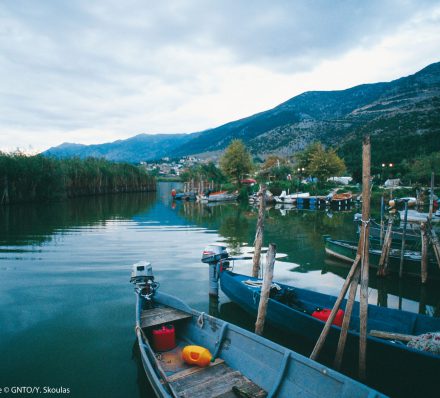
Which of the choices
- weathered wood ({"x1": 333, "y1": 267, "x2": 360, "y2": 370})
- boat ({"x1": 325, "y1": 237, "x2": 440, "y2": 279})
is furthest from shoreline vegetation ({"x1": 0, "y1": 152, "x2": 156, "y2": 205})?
weathered wood ({"x1": 333, "y1": 267, "x2": 360, "y2": 370})

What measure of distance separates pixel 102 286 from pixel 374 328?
10539 mm

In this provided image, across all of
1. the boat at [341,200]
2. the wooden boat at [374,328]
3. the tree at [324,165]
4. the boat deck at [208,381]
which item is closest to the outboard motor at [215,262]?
the wooden boat at [374,328]

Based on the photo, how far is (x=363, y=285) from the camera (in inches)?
274

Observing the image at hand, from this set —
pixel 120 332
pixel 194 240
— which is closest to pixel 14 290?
pixel 120 332

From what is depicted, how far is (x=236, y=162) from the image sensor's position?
64.1 metres

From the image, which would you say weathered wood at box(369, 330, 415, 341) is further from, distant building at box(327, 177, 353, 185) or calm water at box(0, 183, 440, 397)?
distant building at box(327, 177, 353, 185)

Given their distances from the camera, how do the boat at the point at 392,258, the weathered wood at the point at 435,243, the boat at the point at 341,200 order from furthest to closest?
the boat at the point at 341,200 → the boat at the point at 392,258 → the weathered wood at the point at 435,243

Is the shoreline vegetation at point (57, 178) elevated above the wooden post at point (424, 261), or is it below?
above

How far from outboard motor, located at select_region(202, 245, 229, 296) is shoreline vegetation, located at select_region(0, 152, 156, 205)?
121 feet

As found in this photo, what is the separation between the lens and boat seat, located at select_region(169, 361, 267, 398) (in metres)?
6.02

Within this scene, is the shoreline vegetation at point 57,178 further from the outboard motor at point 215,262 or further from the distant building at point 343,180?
the distant building at point 343,180

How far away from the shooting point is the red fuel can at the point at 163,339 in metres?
7.77

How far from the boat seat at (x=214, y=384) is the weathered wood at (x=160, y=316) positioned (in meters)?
1.64

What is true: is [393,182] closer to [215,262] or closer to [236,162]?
[236,162]
